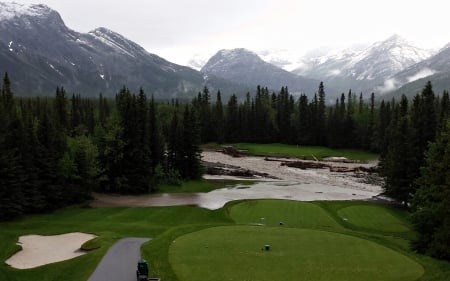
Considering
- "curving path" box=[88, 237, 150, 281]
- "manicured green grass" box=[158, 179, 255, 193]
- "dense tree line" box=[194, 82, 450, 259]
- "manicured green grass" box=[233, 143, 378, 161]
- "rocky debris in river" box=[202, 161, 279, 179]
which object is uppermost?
"dense tree line" box=[194, 82, 450, 259]

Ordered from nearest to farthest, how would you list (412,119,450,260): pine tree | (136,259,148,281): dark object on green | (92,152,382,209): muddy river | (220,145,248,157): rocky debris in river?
(136,259,148,281): dark object on green → (412,119,450,260): pine tree → (92,152,382,209): muddy river → (220,145,248,157): rocky debris in river

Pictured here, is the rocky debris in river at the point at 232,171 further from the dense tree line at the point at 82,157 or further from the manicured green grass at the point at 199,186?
the dense tree line at the point at 82,157

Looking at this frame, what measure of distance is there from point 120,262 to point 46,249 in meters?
10.3

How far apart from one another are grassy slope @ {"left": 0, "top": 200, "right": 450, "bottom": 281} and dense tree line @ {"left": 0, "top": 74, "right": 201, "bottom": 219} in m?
3.61

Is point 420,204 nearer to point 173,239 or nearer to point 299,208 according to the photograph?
point 299,208

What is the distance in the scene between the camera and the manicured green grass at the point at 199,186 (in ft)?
244

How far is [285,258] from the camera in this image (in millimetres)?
26250

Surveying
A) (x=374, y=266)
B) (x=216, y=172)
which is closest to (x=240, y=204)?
(x=374, y=266)

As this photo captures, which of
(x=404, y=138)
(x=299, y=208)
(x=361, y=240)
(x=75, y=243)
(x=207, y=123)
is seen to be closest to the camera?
(x=361, y=240)

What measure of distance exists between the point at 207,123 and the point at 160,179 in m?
86.0

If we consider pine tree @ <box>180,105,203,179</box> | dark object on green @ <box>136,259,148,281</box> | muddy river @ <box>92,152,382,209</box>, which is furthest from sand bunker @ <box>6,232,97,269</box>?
pine tree @ <box>180,105,203,179</box>

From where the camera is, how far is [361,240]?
3086 centimetres

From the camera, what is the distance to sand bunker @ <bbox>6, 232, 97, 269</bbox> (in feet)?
104

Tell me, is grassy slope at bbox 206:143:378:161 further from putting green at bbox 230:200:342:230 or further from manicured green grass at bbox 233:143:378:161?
putting green at bbox 230:200:342:230
